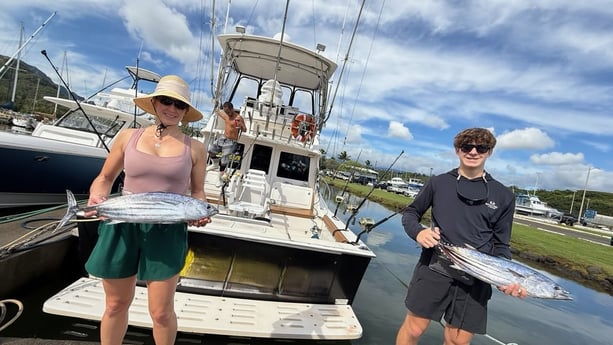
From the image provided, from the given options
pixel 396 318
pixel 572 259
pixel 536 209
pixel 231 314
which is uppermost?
pixel 536 209

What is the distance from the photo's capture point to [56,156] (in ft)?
26.4

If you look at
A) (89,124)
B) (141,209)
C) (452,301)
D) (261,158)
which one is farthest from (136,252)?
(89,124)

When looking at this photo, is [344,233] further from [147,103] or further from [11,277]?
[11,277]

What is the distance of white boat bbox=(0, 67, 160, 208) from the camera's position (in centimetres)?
739

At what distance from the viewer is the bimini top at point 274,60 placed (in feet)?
22.4

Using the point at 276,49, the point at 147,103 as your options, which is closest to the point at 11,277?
the point at 147,103

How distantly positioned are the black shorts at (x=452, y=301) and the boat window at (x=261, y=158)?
17.4 ft

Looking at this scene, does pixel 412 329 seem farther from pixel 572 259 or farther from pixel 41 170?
pixel 572 259

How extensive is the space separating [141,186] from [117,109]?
10.4 metres

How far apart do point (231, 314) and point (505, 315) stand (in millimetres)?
6764

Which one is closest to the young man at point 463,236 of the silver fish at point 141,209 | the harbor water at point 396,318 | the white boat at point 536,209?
the silver fish at point 141,209

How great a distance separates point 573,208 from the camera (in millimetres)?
63875

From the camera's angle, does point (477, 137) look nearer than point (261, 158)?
Yes

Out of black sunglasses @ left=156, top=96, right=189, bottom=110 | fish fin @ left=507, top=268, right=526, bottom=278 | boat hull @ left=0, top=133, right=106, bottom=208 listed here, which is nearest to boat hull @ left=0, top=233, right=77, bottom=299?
black sunglasses @ left=156, top=96, right=189, bottom=110
